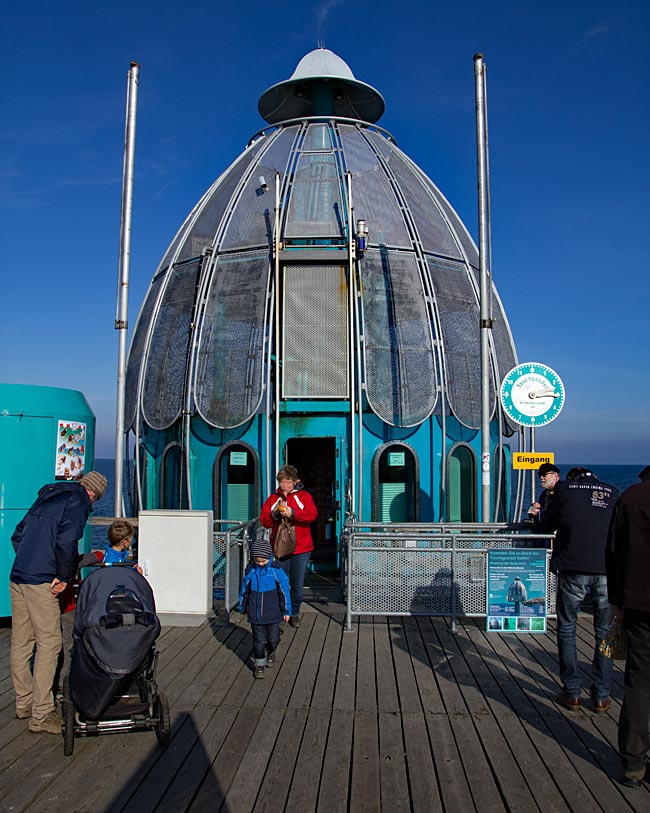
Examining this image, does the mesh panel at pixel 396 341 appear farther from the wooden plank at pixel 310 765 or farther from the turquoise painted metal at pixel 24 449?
the wooden plank at pixel 310 765

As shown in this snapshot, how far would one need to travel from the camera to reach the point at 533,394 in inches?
366

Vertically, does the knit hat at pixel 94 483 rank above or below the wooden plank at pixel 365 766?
above

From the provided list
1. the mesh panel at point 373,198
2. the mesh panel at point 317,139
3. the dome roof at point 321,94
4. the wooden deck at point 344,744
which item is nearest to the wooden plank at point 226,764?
the wooden deck at point 344,744

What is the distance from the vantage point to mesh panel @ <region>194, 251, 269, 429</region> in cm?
1210

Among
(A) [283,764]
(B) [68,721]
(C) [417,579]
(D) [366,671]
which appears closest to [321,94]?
(C) [417,579]

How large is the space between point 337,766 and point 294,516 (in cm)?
360

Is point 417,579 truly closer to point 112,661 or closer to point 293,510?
point 293,510

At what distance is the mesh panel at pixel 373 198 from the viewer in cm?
1334

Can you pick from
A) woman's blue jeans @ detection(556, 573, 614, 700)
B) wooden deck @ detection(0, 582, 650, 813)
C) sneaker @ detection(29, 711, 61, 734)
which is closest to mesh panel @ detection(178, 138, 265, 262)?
wooden deck @ detection(0, 582, 650, 813)

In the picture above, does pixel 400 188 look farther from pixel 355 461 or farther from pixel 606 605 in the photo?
pixel 606 605

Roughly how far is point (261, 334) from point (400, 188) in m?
4.64

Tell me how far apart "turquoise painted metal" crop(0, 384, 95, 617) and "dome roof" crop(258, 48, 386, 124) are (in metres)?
10.7

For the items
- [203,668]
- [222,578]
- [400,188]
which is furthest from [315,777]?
[400,188]

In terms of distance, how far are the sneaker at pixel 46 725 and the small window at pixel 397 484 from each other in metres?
7.45
